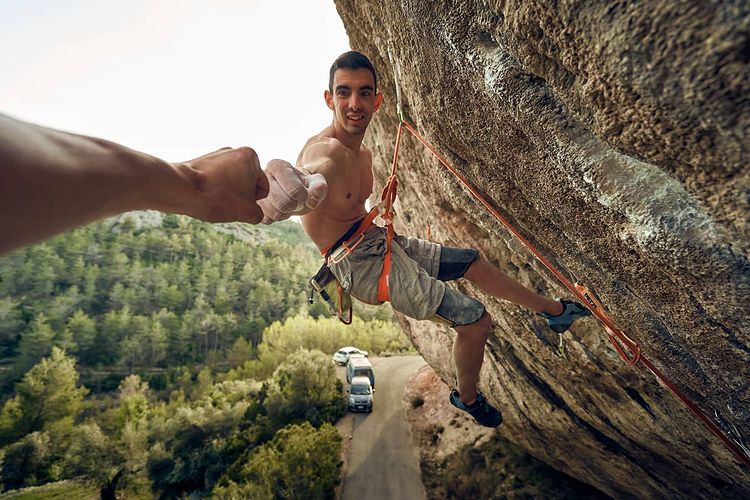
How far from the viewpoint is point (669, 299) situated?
1764 mm

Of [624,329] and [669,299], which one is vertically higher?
[669,299]

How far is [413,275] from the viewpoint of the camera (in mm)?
2711

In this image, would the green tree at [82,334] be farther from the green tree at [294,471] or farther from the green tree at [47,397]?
the green tree at [294,471]

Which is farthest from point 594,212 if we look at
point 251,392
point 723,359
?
point 251,392

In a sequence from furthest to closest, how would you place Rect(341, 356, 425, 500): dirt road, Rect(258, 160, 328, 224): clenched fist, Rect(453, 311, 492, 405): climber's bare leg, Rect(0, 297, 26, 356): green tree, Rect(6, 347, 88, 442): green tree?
Rect(0, 297, 26, 356): green tree, Rect(6, 347, 88, 442): green tree, Rect(341, 356, 425, 500): dirt road, Rect(453, 311, 492, 405): climber's bare leg, Rect(258, 160, 328, 224): clenched fist

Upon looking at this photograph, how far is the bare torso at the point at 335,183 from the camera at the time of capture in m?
2.33

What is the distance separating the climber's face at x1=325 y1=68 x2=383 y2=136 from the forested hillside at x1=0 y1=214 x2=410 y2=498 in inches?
210

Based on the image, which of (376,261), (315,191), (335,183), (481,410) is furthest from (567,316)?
(315,191)

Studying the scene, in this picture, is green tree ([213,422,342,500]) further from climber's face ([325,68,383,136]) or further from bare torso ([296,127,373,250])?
climber's face ([325,68,383,136])

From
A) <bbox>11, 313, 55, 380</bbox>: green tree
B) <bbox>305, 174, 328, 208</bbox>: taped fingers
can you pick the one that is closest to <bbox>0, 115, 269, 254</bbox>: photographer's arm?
<bbox>305, 174, 328, 208</bbox>: taped fingers

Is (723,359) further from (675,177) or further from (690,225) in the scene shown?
(675,177)

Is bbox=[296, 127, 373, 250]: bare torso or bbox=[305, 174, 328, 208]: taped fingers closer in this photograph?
bbox=[305, 174, 328, 208]: taped fingers

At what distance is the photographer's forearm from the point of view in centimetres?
56

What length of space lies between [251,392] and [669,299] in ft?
73.4
